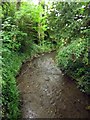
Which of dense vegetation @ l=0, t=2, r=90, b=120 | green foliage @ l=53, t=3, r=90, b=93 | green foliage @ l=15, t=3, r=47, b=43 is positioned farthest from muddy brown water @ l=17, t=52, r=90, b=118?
green foliage @ l=15, t=3, r=47, b=43

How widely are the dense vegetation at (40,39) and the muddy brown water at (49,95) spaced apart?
1.15 feet

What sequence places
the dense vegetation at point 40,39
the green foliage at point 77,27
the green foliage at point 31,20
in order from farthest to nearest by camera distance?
the green foliage at point 31,20, the green foliage at point 77,27, the dense vegetation at point 40,39

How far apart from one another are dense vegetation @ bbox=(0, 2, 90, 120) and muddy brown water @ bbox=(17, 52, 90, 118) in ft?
1.15

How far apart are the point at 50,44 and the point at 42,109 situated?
10328 millimetres

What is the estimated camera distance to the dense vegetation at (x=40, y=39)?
629cm

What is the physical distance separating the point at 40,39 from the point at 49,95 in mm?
8248

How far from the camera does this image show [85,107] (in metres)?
6.86

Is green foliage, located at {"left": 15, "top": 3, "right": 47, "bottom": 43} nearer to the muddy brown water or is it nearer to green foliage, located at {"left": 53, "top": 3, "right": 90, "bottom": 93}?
the muddy brown water

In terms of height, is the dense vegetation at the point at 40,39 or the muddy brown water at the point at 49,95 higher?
the dense vegetation at the point at 40,39

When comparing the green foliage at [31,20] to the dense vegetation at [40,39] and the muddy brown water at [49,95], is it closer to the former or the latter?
the dense vegetation at [40,39]

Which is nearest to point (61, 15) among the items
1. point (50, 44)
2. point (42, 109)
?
point (42, 109)

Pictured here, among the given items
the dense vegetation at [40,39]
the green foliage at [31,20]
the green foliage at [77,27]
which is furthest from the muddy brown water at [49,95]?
the green foliage at [31,20]

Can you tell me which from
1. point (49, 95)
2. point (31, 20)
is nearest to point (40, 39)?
point (31, 20)

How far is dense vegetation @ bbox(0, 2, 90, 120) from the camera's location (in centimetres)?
629
